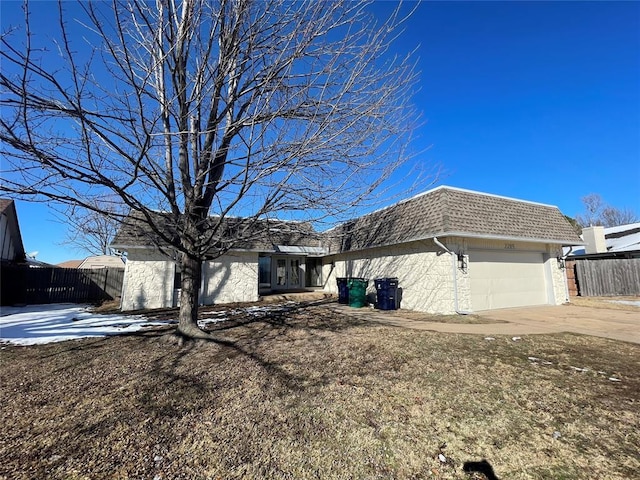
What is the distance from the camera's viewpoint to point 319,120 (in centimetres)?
523

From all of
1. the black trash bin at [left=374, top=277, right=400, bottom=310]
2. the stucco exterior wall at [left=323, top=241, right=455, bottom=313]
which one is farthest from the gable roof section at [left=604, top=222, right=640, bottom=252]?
the black trash bin at [left=374, top=277, right=400, bottom=310]

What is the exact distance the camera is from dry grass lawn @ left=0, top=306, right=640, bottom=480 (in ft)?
8.76

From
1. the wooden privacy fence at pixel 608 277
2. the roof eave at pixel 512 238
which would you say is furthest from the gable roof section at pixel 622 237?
the roof eave at pixel 512 238

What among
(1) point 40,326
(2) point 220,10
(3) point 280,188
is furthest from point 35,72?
(1) point 40,326

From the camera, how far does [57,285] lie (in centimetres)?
1583

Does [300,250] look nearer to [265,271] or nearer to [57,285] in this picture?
[265,271]

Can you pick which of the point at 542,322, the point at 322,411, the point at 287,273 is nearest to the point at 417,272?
the point at 542,322

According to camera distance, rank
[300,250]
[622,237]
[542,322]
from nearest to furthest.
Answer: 1. [542,322]
2. [300,250]
3. [622,237]

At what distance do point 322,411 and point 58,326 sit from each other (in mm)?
9940

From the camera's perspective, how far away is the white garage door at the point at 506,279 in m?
11.2

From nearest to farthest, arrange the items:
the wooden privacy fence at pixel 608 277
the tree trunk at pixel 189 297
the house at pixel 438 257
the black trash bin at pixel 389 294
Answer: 1. the tree trunk at pixel 189 297
2. the house at pixel 438 257
3. the black trash bin at pixel 389 294
4. the wooden privacy fence at pixel 608 277

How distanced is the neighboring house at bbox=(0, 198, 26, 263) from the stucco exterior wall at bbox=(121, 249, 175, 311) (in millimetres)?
10917

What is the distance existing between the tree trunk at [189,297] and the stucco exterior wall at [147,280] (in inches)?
290

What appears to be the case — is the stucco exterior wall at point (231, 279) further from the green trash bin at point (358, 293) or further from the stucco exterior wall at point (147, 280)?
the green trash bin at point (358, 293)
